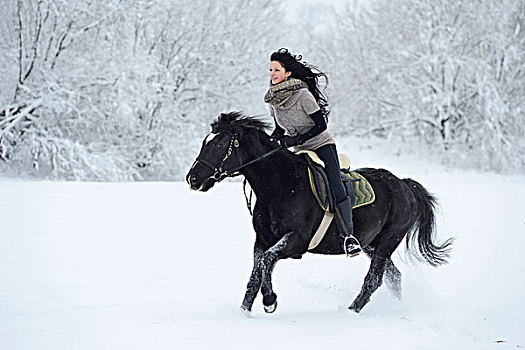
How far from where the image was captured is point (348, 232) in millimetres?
5410

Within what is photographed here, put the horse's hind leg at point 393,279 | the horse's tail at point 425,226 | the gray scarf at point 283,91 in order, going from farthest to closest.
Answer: the horse's tail at point 425,226, the horse's hind leg at point 393,279, the gray scarf at point 283,91

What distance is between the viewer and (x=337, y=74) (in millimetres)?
36656

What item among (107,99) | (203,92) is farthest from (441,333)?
(203,92)

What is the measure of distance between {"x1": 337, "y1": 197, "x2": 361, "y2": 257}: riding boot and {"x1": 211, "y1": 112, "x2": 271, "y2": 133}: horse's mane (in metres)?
0.92

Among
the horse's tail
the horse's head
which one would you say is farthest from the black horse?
the horse's tail

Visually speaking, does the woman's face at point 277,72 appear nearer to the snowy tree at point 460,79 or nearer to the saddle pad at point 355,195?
the saddle pad at point 355,195

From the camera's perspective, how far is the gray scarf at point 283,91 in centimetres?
536

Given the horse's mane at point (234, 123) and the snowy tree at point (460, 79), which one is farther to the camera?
the snowy tree at point (460, 79)

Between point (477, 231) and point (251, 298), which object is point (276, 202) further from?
point (477, 231)

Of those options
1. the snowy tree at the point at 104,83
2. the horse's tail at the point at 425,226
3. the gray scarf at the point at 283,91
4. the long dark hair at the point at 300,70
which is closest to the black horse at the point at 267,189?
the gray scarf at the point at 283,91

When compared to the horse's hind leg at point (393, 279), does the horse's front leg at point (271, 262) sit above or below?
above

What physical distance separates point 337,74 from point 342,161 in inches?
1239

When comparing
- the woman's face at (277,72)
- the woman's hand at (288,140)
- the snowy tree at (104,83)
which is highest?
the woman's face at (277,72)

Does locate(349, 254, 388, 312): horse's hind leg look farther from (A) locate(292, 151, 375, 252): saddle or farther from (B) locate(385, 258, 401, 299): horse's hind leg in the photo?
(A) locate(292, 151, 375, 252): saddle
